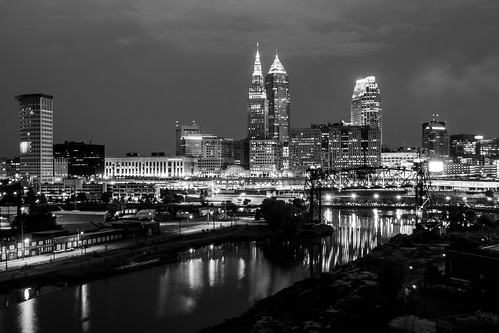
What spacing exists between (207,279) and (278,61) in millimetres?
134901

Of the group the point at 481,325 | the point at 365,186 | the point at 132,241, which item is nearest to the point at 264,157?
the point at 365,186

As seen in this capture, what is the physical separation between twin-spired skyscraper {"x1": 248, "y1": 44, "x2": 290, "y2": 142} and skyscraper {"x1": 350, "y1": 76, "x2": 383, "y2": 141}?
73.0 feet

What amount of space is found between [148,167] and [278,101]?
5475 centimetres

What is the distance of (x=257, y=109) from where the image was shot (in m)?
152

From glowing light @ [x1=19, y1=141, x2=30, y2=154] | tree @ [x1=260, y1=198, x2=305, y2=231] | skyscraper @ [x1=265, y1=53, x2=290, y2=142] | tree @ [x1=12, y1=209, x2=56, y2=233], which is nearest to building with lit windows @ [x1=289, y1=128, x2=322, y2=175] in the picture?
skyscraper @ [x1=265, y1=53, x2=290, y2=142]

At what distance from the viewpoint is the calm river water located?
20.2m

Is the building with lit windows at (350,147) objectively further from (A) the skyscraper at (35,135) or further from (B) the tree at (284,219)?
(B) the tree at (284,219)

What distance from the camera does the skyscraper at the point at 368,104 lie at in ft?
511

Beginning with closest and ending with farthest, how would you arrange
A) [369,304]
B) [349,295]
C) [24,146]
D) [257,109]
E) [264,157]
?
[369,304], [349,295], [24,146], [264,157], [257,109]

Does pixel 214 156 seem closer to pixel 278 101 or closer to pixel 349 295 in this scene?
pixel 278 101

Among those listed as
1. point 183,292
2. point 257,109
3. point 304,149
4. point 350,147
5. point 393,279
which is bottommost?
point 183,292

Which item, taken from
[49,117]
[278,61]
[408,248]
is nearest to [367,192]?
[408,248]

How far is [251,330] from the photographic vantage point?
1817cm

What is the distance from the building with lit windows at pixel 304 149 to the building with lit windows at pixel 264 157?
12.6 feet
